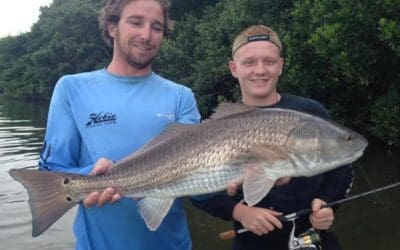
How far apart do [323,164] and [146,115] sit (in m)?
1.09

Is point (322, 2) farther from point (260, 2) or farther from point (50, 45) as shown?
point (50, 45)

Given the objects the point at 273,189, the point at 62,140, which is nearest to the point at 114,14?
the point at 62,140

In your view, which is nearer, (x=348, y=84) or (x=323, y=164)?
(x=323, y=164)

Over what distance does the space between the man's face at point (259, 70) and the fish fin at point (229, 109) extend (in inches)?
11.6

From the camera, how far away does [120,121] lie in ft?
10.0

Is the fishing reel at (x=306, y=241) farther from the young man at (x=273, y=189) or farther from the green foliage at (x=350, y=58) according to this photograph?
the green foliage at (x=350, y=58)

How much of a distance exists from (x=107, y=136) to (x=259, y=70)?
109 cm

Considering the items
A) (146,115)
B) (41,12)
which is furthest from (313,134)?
(41,12)

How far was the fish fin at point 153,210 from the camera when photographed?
2908 mm

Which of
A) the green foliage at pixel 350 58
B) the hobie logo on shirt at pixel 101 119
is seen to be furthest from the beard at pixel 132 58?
the green foliage at pixel 350 58

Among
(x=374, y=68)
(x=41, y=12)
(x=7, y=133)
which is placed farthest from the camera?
(x=41, y=12)

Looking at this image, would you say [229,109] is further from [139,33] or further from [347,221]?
[347,221]

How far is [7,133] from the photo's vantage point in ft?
72.6

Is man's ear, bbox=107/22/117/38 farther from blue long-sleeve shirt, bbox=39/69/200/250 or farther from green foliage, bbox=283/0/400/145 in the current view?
green foliage, bbox=283/0/400/145
